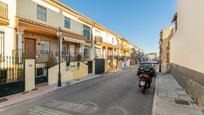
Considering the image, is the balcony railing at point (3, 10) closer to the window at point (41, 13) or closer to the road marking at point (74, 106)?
the window at point (41, 13)

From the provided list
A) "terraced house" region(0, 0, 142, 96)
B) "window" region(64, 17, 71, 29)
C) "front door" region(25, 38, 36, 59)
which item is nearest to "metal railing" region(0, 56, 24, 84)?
"terraced house" region(0, 0, 142, 96)

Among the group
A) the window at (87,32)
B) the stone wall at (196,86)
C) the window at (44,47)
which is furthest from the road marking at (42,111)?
the window at (87,32)

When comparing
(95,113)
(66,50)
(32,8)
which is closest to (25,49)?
(32,8)

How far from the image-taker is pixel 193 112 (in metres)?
6.93

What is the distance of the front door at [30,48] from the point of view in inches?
569

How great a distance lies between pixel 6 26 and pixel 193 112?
1335 cm

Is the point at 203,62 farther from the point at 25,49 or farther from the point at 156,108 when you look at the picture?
the point at 25,49

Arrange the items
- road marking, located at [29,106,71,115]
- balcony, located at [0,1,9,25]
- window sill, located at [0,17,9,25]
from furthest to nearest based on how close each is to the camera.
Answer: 1. balcony, located at [0,1,9,25]
2. window sill, located at [0,17,9,25]
3. road marking, located at [29,106,71,115]

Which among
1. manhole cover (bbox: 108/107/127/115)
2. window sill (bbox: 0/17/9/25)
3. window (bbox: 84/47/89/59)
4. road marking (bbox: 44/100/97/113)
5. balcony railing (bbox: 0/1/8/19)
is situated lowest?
manhole cover (bbox: 108/107/127/115)

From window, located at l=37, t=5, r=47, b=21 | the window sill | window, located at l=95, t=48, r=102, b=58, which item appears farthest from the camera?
window, located at l=95, t=48, r=102, b=58

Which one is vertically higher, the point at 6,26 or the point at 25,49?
the point at 6,26

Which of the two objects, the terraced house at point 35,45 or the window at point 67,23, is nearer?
the terraced house at point 35,45

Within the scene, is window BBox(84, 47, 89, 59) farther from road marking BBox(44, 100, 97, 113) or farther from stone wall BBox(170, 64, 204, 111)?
road marking BBox(44, 100, 97, 113)

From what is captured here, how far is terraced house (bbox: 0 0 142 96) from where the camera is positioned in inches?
415
